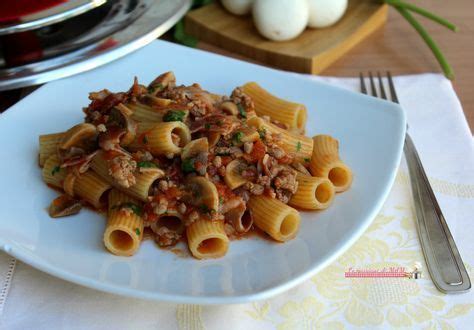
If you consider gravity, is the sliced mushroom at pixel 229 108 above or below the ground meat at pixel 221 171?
above

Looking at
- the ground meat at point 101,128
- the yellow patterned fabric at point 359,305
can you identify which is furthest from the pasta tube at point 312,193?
the ground meat at point 101,128

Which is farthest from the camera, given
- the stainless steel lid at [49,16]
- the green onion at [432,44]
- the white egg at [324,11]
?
the white egg at [324,11]

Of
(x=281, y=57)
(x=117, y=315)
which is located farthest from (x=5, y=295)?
(x=281, y=57)

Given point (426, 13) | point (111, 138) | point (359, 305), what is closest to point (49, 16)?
point (111, 138)

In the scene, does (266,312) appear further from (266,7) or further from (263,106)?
(266,7)

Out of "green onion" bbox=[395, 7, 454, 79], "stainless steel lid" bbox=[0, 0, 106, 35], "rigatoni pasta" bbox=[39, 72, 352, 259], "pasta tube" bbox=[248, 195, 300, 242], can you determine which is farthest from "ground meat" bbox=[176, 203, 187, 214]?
"green onion" bbox=[395, 7, 454, 79]

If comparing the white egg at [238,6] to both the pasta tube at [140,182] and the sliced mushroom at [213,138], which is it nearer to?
the sliced mushroom at [213,138]

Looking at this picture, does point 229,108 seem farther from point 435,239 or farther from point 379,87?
point 379,87
